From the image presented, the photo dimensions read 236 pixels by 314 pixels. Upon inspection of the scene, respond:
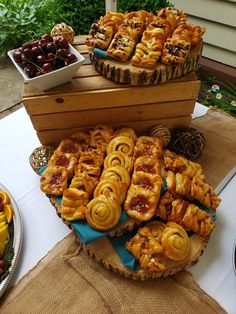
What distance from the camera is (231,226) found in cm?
97

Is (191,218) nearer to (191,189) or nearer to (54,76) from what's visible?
(191,189)

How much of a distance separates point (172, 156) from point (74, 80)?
460 mm

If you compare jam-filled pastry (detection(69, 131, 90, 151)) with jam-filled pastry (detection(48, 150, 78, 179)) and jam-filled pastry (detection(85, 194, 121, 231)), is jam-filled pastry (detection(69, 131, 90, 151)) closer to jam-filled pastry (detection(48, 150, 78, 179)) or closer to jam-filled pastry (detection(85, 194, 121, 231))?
jam-filled pastry (detection(48, 150, 78, 179))

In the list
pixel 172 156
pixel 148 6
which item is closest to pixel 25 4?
pixel 148 6

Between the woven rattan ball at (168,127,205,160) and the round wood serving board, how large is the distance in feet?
0.78

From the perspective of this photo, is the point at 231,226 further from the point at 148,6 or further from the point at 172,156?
the point at 148,6

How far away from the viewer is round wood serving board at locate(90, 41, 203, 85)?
3.26 feet

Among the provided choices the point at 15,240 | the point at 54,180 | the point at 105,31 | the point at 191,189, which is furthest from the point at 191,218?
the point at 105,31

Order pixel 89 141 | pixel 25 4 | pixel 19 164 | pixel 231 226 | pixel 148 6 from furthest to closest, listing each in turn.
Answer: pixel 25 4, pixel 148 6, pixel 19 164, pixel 89 141, pixel 231 226

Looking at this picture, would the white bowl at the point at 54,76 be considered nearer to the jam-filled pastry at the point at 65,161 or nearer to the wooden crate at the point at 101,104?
the wooden crate at the point at 101,104

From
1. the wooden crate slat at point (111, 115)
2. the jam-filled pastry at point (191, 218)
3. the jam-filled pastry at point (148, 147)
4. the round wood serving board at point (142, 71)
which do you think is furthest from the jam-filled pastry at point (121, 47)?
the jam-filled pastry at point (191, 218)

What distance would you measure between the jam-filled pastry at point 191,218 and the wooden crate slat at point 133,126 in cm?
41

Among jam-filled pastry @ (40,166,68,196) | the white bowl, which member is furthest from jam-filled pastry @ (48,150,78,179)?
the white bowl

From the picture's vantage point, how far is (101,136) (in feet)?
3.51
